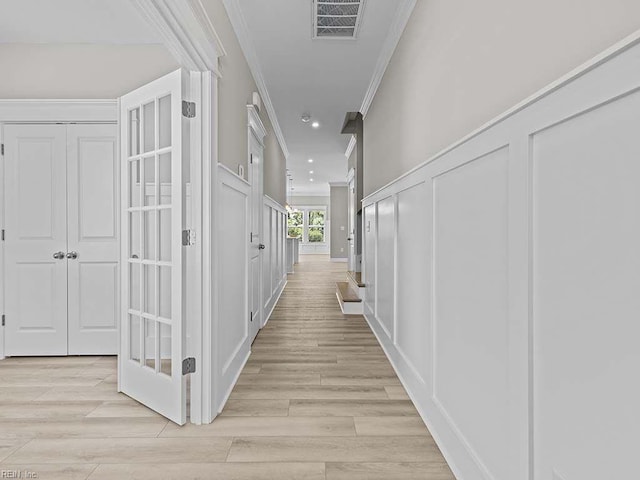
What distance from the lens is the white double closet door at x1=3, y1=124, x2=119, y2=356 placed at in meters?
3.06

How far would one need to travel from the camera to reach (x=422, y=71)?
2.23 metres

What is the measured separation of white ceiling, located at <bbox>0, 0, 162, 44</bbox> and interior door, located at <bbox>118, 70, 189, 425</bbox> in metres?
0.85

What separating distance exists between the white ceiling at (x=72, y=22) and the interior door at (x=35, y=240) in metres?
0.70

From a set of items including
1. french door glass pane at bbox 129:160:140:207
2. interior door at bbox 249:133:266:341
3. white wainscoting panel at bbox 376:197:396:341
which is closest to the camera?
french door glass pane at bbox 129:160:140:207

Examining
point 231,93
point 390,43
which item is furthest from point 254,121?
point 390,43

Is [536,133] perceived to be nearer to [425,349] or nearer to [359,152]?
[425,349]

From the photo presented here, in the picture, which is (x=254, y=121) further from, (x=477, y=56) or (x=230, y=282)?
(x=477, y=56)

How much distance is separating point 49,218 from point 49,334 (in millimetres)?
964

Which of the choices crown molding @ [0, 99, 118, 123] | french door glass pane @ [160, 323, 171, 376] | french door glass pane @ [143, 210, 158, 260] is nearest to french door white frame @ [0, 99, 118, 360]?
crown molding @ [0, 99, 118, 123]

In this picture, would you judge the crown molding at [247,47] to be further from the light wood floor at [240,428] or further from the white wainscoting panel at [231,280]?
the light wood floor at [240,428]

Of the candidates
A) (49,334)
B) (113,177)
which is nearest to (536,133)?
(113,177)

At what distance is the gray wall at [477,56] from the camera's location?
893mm

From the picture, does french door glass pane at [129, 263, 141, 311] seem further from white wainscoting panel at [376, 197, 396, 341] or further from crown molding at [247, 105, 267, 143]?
white wainscoting panel at [376, 197, 396, 341]

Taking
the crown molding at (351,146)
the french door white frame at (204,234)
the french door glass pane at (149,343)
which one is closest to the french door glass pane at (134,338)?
the french door glass pane at (149,343)
